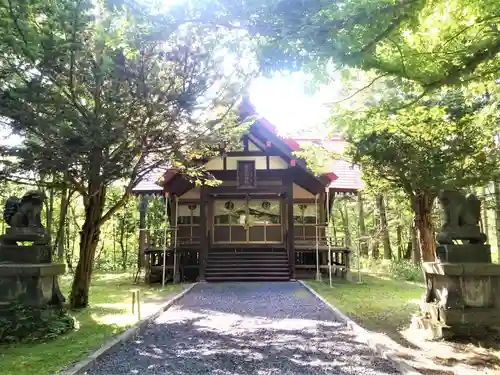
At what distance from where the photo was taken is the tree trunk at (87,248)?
383 inches

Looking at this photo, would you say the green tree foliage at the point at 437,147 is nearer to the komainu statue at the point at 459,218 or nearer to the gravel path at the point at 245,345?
the komainu statue at the point at 459,218

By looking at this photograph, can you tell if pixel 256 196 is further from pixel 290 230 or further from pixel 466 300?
pixel 466 300

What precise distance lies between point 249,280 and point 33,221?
969 centimetres

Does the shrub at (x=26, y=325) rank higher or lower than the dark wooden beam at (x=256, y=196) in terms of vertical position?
lower

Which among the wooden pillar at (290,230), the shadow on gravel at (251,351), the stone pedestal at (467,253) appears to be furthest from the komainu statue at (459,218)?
the wooden pillar at (290,230)

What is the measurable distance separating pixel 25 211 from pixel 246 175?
11.1 m

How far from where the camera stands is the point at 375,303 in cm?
1012

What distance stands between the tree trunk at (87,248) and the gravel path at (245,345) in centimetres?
205

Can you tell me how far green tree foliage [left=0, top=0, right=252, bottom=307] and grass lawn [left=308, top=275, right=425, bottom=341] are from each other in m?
5.26

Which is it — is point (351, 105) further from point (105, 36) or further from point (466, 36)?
point (105, 36)

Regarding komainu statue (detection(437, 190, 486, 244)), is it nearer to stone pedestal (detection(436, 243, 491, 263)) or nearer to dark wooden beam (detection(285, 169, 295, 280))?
stone pedestal (detection(436, 243, 491, 263))

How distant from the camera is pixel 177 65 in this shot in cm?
859

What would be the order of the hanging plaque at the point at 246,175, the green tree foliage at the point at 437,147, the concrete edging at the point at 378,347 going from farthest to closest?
the hanging plaque at the point at 246,175, the green tree foliage at the point at 437,147, the concrete edging at the point at 378,347

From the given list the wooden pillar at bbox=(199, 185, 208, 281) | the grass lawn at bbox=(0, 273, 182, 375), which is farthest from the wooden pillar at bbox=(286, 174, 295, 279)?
the grass lawn at bbox=(0, 273, 182, 375)
